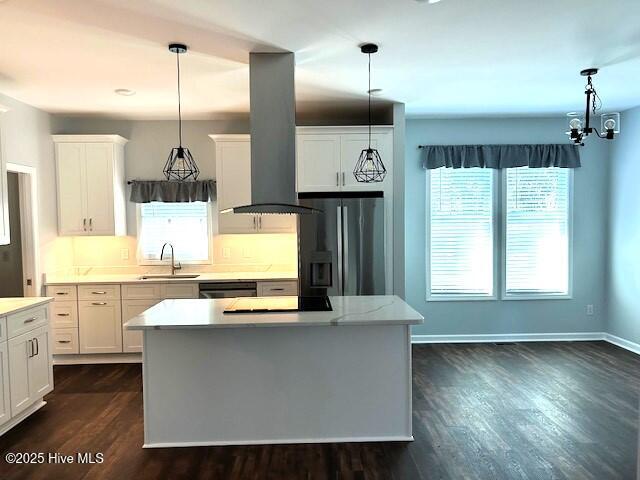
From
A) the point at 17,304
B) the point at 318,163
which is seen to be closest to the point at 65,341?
the point at 17,304

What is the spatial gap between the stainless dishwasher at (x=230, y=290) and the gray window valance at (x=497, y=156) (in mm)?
2478

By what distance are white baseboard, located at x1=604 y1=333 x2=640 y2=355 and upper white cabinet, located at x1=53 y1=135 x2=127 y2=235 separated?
5961 mm

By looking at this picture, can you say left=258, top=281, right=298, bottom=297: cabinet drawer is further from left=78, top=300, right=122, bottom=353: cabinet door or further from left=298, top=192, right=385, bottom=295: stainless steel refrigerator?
left=78, top=300, right=122, bottom=353: cabinet door

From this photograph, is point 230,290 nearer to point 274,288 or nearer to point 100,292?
point 274,288

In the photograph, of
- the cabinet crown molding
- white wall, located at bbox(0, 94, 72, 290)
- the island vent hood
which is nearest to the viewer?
the island vent hood

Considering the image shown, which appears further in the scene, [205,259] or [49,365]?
[205,259]

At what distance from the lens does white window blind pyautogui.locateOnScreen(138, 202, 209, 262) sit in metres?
5.21

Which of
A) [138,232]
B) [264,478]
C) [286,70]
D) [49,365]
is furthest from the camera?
[138,232]

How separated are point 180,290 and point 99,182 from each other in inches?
60.1

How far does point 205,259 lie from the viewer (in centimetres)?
522

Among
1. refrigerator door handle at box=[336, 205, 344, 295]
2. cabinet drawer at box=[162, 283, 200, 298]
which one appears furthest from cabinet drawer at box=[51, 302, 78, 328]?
refrigerator door handle at box=[336, 205, 344, 295]

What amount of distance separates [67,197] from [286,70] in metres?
3.16

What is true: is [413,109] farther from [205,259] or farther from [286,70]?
[205,259]

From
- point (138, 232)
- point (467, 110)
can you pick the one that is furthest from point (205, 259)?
point (467, 110)
